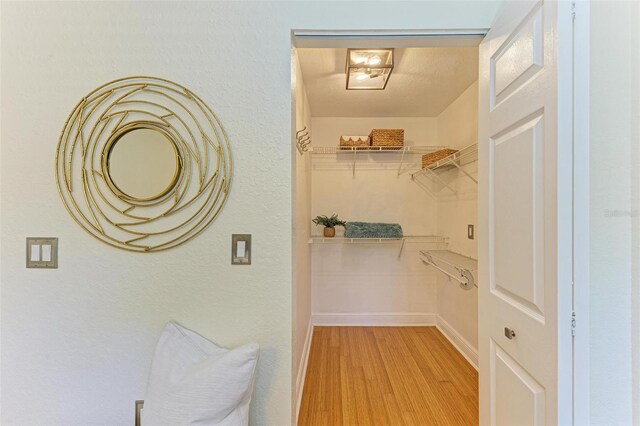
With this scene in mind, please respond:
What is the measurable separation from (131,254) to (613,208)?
5.47 feet

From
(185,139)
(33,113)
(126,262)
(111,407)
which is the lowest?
(111,407)

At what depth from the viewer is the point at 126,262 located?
1144mm

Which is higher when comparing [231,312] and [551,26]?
[551,26]

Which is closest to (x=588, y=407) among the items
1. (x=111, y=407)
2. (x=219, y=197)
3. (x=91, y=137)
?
(x=219, y=197)

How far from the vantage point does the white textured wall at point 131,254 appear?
1127 mm

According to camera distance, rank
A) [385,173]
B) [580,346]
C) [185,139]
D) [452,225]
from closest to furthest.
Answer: [580,346], [185,139], [452,225], [385,173]

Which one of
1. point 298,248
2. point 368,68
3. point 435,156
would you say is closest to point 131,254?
point 298,248

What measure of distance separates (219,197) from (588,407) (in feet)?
4.41

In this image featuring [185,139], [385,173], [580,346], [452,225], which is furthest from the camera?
[385,173]

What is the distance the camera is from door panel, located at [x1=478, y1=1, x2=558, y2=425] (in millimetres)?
749

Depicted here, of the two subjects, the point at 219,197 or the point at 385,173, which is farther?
the point at 385,173

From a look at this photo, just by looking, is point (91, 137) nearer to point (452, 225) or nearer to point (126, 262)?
point (126, 262)

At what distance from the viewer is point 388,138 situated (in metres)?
2.71

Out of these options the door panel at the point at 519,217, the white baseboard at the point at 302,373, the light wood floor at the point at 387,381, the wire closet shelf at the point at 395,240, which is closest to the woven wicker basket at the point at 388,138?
the wire closet shelf at the point at 395,240
